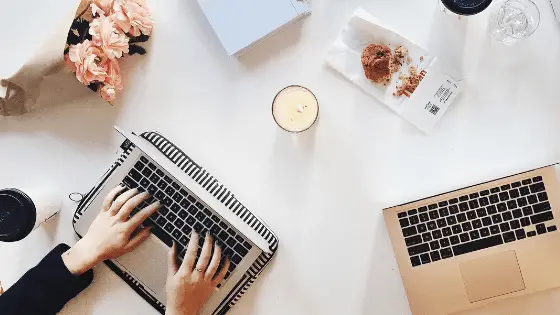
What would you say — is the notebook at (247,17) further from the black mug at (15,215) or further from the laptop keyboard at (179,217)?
the black mug at (15,215)

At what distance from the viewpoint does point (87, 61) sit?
3.43 feet

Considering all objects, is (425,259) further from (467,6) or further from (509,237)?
(467,6)

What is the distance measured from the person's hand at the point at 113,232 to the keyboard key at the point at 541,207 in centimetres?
66

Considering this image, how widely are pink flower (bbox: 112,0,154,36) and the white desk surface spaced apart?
0.04 metres

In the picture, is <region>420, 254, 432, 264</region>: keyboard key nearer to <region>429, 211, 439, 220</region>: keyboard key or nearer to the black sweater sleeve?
<region>429, 211, 439, 220</region>: keyboard key

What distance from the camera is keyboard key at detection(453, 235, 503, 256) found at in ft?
3.41

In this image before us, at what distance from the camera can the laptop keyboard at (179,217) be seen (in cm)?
108

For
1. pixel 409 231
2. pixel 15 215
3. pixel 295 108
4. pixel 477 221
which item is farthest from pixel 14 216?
pixel 477 221

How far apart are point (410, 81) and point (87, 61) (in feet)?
1.89

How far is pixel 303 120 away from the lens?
3.66 feet

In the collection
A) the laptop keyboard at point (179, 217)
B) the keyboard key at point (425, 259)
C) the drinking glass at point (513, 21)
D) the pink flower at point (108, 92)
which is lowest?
the laptop keyboard at point (179, 217)

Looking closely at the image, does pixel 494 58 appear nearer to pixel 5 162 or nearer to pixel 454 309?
pixel 454 309

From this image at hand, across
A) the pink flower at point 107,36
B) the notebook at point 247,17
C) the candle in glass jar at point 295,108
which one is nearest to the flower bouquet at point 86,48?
the pink flower at point 107,36

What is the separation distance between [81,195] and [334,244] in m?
0.49
